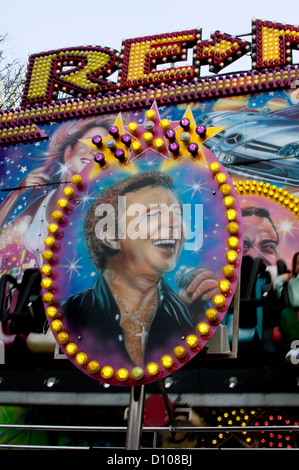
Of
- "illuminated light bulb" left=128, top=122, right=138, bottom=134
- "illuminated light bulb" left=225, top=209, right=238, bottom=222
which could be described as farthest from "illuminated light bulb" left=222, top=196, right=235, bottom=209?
"illuminated light bulb" left=128, top=122, right=138, bottom=134

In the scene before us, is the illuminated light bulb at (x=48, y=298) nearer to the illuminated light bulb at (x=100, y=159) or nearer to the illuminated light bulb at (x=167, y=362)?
the illuminated light bulb at (x=167, y=362)

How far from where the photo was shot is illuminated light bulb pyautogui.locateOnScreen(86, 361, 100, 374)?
5.44 meters

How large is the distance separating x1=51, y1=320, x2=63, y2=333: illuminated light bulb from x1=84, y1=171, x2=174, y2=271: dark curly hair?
807mm

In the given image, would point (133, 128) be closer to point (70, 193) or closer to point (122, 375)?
point (70, 193)

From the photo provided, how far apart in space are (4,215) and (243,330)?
191 inches

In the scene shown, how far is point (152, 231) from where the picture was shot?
20.1 feet

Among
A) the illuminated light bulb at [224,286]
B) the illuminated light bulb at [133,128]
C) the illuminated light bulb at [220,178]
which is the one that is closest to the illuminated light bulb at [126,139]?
the illuminated light bulb at [133,128]

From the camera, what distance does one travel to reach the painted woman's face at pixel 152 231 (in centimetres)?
599

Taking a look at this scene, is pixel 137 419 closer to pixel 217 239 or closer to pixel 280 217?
pixel 217 239

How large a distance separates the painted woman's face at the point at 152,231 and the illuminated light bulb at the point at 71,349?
1.12 meters

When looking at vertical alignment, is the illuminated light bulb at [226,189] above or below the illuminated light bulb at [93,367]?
above

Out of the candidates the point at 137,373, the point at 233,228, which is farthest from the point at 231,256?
the point at 137,373

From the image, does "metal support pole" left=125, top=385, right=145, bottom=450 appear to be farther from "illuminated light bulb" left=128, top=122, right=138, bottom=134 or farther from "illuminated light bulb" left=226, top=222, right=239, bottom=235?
"illuminated light bulb" left=128, top=122, right=138, bottom=134

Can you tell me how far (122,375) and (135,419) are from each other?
0.45m
